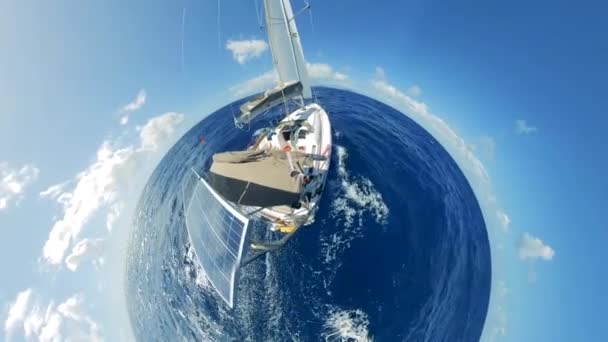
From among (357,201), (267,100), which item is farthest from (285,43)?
(357,201)

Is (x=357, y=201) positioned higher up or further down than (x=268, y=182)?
higher up

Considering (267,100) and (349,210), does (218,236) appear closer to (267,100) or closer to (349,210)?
(267,100)

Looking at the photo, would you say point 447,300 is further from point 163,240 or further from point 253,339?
point 163,240

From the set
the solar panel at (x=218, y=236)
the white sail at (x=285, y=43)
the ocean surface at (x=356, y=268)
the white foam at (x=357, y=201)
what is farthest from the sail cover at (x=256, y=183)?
the white sail at (x=285, y=43)

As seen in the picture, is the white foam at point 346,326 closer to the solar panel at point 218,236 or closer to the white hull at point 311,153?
the white hull at point 311,153

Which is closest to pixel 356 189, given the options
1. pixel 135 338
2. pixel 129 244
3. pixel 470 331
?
pixel 470 331
